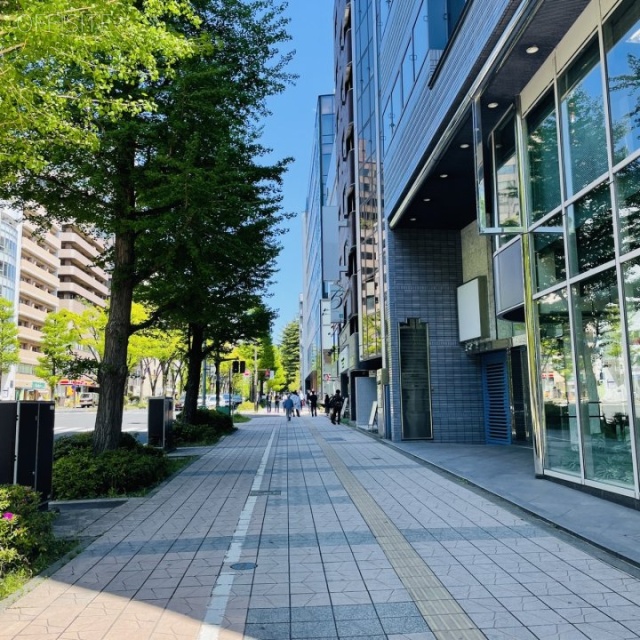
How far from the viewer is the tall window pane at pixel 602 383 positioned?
7.80 metres

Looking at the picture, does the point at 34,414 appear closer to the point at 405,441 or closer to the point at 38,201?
the point at 38,201

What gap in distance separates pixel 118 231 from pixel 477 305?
9678mm

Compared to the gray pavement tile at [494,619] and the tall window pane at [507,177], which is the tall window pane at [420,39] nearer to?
the tall window pane at [507,177]

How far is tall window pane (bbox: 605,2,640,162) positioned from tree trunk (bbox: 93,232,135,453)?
851 centimetres

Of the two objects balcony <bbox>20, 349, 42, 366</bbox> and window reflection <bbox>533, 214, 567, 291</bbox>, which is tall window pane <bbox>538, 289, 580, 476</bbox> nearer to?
window reflection <bbox>533, 214, 567, 291</bbox>

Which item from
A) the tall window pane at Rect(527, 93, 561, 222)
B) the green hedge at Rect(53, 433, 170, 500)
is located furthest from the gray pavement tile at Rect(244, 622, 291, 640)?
the tall window pane at Rect(527, 93, 561, 222)

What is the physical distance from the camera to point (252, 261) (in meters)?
12.4

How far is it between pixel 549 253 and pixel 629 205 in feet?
7.22

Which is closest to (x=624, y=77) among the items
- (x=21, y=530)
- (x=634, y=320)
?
(x=634, y=320)

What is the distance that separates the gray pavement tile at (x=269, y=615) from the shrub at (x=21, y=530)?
233 cm

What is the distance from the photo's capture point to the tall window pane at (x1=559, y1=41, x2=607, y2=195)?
826 centimetres

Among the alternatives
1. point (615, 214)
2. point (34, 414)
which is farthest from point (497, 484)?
point (34, 414)

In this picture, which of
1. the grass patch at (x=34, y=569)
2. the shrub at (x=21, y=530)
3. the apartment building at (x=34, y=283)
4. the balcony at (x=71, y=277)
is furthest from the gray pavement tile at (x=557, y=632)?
the balcony at (x=71, y=277)

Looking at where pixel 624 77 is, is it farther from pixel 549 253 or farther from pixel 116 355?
pixel 116 355
